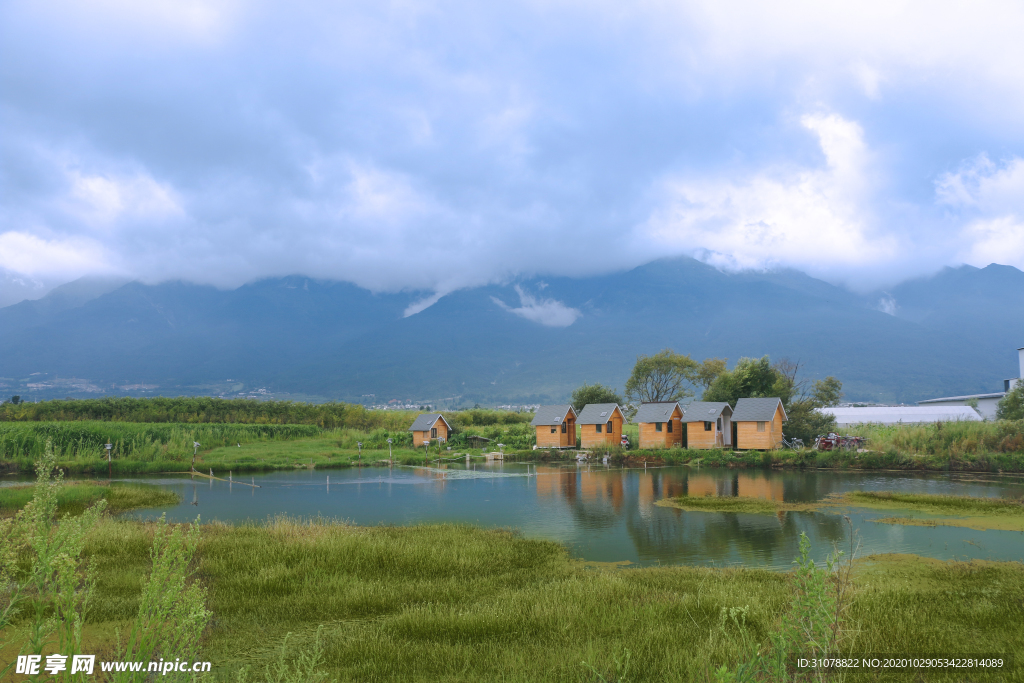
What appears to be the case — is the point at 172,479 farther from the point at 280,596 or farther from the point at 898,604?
the point at 898,604

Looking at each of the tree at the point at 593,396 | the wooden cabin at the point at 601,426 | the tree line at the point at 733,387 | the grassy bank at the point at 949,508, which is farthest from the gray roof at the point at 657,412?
the grassy bank at the point at 949,508

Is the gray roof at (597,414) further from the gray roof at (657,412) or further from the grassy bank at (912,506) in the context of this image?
the grassy bank at (912,506)

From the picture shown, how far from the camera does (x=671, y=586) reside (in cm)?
1032

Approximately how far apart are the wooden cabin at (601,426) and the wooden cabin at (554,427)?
184cm

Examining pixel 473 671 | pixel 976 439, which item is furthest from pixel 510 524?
pixel 976 439

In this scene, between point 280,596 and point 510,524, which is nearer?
point 280,596

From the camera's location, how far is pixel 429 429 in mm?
52250

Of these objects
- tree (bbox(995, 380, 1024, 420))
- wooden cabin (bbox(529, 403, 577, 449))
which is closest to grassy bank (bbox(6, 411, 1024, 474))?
wooden cabin (bbox(529, 403, 577, 449))

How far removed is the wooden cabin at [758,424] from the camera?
A: 1682 inches

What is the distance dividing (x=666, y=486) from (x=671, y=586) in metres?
19.9

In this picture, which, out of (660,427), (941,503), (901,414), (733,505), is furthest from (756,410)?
(901,414)

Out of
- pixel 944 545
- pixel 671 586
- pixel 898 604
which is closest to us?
pixel 898 604

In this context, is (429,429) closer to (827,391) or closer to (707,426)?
(707,426)

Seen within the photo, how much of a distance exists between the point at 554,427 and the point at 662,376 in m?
26.5
